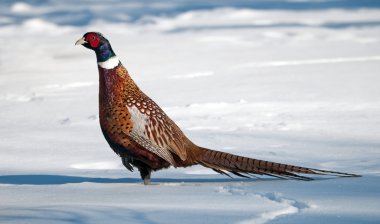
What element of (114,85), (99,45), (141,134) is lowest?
(141,134)

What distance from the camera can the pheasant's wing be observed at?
4.64 m

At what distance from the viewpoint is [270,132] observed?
605 centimetres

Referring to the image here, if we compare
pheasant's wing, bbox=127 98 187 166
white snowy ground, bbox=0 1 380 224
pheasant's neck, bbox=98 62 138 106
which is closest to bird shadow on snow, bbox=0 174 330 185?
white snowy ground, bbox=0 1 380 224

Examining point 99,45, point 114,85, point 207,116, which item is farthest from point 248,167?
point 207,116

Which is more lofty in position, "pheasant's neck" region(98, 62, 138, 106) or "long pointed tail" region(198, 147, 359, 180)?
"pheasant's neck" region(98, 62, 138, 106)

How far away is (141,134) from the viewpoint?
464 centimetres

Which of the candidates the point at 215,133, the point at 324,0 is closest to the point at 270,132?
the point at 215,133

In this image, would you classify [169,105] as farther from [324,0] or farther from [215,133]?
[324,0]

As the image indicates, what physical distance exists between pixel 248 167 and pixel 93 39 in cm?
108

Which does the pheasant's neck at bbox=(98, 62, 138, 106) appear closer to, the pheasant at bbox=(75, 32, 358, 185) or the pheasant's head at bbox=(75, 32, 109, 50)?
the pheasant at bbox=(75, 32, 358, 185)

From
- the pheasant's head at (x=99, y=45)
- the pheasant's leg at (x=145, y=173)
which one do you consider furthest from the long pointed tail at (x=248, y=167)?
the pheasant's head at (x=99, y=45)

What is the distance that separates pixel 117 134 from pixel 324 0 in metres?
15.1

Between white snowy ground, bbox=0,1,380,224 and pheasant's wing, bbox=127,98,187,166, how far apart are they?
166 millimetres

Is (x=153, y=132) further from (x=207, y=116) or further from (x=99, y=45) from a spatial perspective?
(x=207, y=116)
